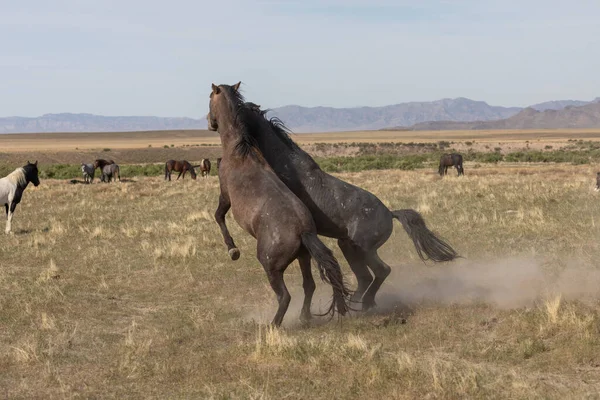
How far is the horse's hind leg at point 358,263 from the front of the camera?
28.0 feet

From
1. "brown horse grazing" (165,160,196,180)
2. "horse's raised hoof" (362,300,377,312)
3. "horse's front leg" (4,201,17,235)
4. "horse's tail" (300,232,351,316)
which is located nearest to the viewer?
"horse's tail" (300,232,351,316)

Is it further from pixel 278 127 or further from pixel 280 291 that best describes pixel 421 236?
pixel 278 127

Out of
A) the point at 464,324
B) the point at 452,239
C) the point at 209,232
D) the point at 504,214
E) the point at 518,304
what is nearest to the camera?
the point at 464,324

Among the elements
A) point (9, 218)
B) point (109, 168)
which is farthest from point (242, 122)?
point (109, 168)

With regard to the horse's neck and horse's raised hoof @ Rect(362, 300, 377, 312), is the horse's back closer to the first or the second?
the horse's neck

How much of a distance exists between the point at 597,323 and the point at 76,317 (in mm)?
6408

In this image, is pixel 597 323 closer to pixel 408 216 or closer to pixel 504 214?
pixel 408 216

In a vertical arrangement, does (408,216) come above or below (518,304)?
above

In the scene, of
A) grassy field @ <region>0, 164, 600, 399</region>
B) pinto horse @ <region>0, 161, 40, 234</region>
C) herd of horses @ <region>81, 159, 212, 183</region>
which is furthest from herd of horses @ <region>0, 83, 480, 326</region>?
herd of horses @ <region>81, 159, 212, 183</region>

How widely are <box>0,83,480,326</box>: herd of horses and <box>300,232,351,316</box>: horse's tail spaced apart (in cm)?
1

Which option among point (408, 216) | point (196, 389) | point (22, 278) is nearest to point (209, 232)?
point (22, 278)

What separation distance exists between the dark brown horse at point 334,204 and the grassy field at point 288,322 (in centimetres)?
76

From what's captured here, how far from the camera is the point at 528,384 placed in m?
5.64

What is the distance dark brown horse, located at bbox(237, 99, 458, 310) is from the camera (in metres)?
8.45
